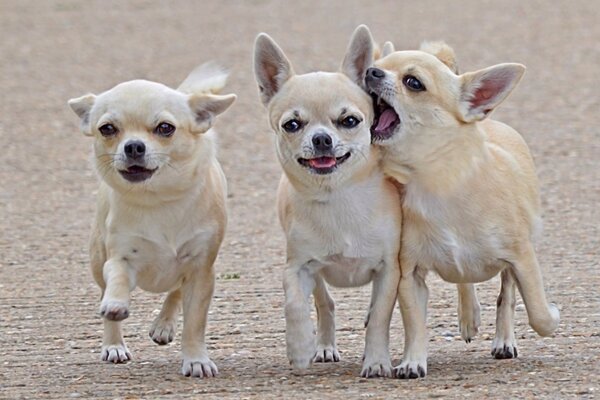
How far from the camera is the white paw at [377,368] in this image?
7.25 m

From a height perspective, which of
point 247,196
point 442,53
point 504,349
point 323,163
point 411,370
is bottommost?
point 411,370

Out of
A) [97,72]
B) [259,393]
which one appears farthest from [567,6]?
[259,393]

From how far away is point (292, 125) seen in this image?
7.25 meters

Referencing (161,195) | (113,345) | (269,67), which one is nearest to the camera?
(161,195)

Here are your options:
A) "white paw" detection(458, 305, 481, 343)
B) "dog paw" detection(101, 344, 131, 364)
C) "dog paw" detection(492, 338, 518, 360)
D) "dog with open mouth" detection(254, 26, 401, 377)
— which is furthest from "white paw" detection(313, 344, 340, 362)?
"dog paw" detection(101, 344, 131, 364)

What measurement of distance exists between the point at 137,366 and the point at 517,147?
2286mm

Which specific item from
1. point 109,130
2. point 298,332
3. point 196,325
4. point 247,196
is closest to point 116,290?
point 196,325

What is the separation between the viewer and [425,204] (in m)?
7.46

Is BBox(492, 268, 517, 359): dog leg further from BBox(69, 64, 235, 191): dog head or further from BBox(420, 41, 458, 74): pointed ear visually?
BBox(69, 64, 235, 191): dog head

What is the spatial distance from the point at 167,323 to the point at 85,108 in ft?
4.23

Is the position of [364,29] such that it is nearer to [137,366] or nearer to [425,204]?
[425,204]

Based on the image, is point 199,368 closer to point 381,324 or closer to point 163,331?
point 163,331

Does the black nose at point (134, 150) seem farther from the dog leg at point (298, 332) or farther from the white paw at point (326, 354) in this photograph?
the white paw at point (326, 354)

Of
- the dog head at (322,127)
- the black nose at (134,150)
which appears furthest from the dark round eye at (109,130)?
the dog head at (322,127)
